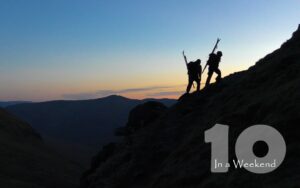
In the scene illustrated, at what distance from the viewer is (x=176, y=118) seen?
85.8 ft

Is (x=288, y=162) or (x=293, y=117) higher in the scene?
(x=293, y=117)

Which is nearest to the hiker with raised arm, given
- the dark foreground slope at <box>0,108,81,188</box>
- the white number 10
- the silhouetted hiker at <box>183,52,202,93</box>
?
the silhouetted hiker at <box>183,52,202,93</box>

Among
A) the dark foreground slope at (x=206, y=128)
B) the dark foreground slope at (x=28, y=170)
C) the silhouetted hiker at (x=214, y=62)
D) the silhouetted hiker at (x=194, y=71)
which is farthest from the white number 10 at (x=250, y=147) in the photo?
the dark foreground slope at (x=28, y=170)

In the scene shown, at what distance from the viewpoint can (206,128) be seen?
20.5 meters

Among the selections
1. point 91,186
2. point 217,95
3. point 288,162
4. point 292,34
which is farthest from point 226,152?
point 292,34

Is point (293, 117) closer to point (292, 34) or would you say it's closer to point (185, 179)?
point (185, 179)

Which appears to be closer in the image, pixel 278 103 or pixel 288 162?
pixel 288 162

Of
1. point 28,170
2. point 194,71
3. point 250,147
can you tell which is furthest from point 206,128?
point 28,170

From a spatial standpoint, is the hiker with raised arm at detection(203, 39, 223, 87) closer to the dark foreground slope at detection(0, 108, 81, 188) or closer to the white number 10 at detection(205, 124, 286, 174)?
the white number 10 at detection(205, 124, 286, 174)

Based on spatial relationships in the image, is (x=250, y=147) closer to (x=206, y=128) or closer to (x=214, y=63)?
(x=206, y=128)

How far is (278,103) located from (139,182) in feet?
27.9

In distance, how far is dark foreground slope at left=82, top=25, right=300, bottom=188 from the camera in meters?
14.0

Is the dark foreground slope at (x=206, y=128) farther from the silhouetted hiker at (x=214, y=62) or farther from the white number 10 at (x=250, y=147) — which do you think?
the silhouetted hiker at (x=214, y=62)

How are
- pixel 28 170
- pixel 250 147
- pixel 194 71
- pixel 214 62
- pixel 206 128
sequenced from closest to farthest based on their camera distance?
1. pixel 250 147
2. pixel 206 128
3. pixel 214 62
4. pixel 194 71
5. pixel 28 170
